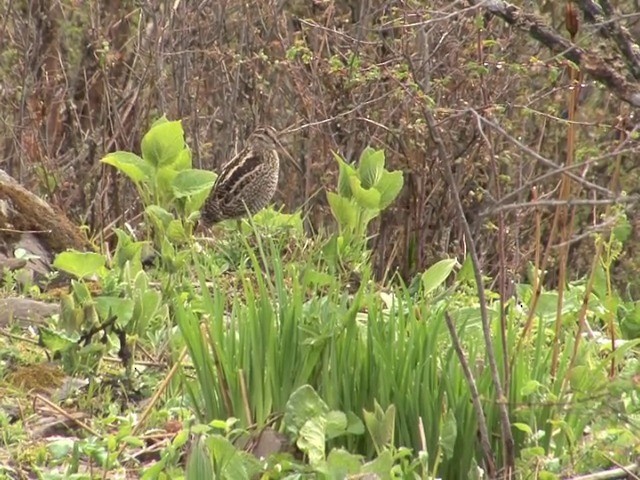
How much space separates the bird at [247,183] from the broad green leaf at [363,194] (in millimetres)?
811

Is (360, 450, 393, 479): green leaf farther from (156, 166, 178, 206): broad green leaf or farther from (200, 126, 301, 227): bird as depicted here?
(200, 126, 301, 227): bird

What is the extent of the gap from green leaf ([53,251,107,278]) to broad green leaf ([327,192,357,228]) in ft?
4.48

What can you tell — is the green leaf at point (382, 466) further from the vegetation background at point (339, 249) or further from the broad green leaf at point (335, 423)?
the broad green leaf at point (335, 423)

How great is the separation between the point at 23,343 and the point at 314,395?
1722 millimetres

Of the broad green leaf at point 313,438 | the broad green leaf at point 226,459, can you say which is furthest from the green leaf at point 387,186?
the broad green leaf at point 226,459

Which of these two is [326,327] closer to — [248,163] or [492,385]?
[492,385]

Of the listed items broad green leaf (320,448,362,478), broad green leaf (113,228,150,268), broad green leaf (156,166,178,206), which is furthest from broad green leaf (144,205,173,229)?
broad green leaf (320,448,362,478)

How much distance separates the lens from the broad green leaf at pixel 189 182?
21.5ft

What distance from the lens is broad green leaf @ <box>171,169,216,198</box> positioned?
656cm

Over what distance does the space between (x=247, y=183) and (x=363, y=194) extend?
139cm

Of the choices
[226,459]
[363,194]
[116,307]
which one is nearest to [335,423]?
[226,459]

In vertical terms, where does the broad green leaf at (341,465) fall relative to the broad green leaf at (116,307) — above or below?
above

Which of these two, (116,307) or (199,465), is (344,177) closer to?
(116,307)

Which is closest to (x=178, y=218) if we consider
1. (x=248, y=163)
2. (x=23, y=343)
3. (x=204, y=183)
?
(x=204, y=183)
